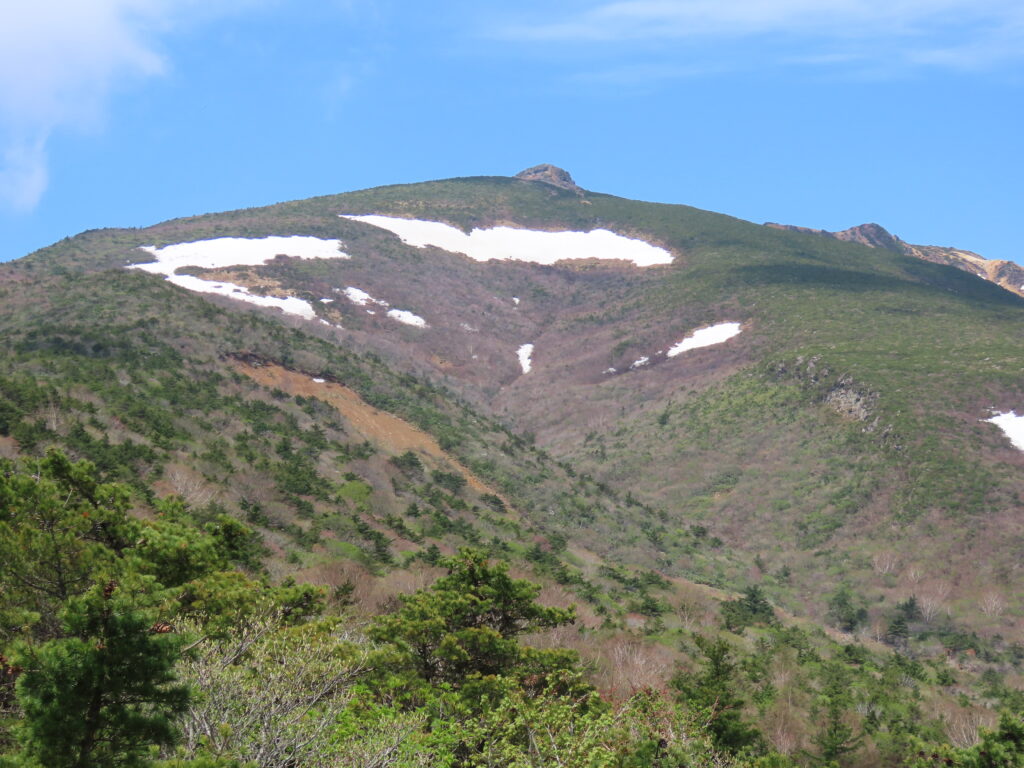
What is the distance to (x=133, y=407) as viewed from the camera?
98.4ft

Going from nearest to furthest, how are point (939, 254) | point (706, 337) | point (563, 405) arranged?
point (563, 405), point (706, 337), point (939, 254)

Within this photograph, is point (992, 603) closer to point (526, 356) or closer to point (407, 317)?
point (526, 356)

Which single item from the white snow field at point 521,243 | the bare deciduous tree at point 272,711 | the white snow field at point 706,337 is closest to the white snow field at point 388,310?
the white snow field at point 521,243

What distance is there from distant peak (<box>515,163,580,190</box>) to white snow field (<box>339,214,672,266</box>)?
1491 inches

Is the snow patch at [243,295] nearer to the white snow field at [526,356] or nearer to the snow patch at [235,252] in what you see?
the snow patch at [235,252]

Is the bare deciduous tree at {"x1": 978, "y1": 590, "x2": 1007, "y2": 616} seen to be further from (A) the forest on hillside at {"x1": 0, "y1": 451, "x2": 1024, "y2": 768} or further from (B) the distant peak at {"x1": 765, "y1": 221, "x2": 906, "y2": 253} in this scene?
(B) the distant peak at {"x1": 765, "y1": 221, "x2": 906, "y2": 253}

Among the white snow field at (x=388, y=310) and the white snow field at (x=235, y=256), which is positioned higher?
the white snow field at (x=235, y=256)

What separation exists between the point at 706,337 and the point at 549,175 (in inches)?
3286

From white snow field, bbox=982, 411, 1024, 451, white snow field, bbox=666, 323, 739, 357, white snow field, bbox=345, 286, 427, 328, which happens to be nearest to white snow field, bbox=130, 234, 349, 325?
white snow field, bbox=345, 286, 427, 328

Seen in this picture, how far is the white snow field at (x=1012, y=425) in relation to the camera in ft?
153

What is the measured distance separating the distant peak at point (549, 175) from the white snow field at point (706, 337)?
77.8 metres

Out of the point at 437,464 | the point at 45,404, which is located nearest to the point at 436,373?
the point at 437,464

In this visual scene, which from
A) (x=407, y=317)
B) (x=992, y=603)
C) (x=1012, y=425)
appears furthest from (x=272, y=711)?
(x=407, y=317)

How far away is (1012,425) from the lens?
158 feet
